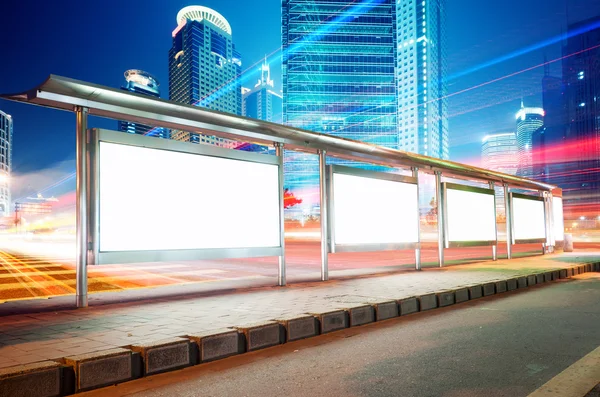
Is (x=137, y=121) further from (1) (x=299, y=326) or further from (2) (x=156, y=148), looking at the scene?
(1) (x=299, y=326)

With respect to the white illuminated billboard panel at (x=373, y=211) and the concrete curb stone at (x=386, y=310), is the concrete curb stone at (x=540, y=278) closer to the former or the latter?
the white illuminated billboard panel at (x=373, y=211)

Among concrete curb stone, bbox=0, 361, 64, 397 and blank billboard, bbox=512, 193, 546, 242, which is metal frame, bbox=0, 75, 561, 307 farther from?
blank billboard, bbox=512, 193, 546, 242

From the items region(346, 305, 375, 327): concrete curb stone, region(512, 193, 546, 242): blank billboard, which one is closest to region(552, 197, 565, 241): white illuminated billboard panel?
region(512, 193, 546, 242): blank billboard

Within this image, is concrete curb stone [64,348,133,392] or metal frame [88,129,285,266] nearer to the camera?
concrete curb stone [64,348,133,392]

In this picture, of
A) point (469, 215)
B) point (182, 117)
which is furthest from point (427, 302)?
point (469, 215)

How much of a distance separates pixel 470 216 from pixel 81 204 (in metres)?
12.3

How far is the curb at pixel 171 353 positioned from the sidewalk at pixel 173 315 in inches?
5.1

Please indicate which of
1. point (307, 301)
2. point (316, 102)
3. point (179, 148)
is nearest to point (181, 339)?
point (307, 301)

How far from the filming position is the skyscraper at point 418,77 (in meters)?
180

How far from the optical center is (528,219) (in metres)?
19.6

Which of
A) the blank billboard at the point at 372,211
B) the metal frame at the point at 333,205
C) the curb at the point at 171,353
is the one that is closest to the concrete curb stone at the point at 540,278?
the blank billboard at the point at 372,211

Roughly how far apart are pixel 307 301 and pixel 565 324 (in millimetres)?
3661

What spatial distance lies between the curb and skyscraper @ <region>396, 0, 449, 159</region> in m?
175

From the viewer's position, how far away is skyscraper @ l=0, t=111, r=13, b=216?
145 metres
